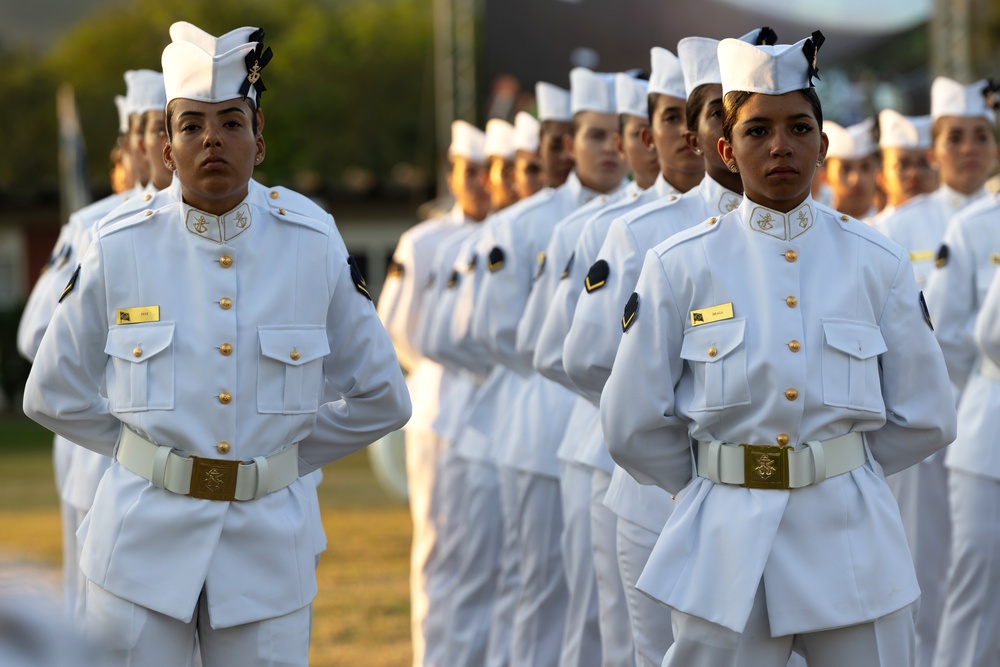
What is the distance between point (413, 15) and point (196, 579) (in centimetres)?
5979

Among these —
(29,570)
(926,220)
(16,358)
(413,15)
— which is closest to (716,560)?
(29,570)

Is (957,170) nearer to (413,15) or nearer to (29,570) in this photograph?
(29,570)

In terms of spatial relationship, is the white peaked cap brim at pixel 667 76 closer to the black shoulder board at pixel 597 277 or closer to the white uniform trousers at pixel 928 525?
the black shoulder board at pixel 597 277

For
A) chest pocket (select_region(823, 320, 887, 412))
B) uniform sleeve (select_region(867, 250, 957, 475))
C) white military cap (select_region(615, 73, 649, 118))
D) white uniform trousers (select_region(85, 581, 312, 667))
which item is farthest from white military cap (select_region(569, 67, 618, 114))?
white uniform trousers (select_region(85, 581, 312, 667))

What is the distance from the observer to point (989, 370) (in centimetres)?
642

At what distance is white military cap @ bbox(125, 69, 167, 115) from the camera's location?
644 cm

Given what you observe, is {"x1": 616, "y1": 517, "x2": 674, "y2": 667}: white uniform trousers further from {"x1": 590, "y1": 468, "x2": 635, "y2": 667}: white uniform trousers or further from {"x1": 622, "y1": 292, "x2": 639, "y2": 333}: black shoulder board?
{"x1": 622, "y1": 292, "x2": 639, "y2": 333}: black shoulder board

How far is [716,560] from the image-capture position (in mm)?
3859

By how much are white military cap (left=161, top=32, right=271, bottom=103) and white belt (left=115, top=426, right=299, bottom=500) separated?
→ 2.92 ft

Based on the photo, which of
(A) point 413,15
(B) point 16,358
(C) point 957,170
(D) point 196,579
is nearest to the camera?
(D) point 196,579

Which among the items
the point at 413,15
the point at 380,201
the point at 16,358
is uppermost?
the point at 413,15

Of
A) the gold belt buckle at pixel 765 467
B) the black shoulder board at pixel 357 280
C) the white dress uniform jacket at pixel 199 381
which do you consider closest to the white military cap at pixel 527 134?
→ the black shoulder board at pixel 357 280

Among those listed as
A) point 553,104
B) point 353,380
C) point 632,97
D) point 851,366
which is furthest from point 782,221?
point 553,104

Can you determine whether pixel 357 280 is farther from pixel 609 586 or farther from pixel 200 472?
pixel 609 586
